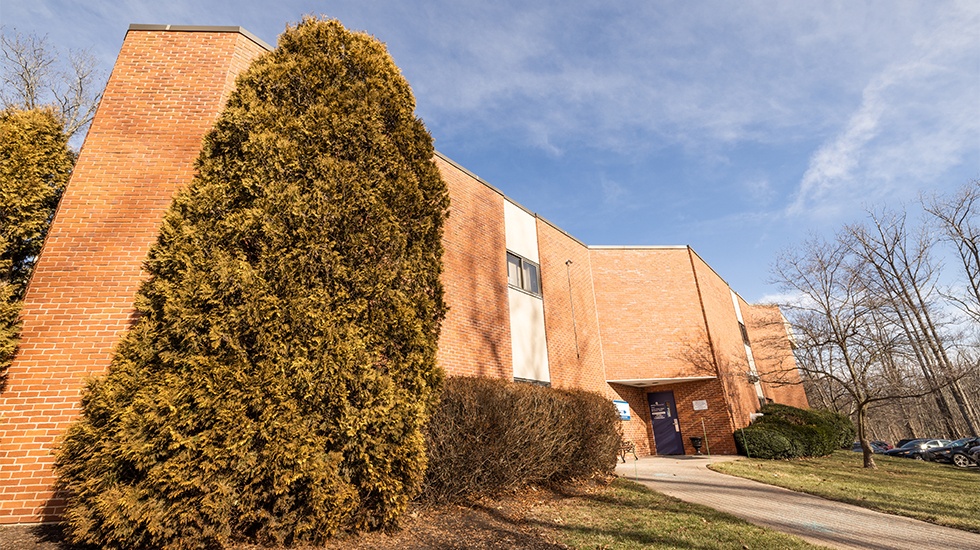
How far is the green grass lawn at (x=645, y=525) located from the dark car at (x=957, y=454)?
22910mm

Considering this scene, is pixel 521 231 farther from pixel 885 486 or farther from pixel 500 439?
pixel 885 486

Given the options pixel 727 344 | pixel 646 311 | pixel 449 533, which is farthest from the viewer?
pixel 727 344

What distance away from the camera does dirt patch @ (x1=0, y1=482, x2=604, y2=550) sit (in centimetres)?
424

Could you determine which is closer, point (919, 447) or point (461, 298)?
point (461, 298)

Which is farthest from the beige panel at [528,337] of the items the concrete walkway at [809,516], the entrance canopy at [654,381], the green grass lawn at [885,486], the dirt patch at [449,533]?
the green grass lawn at [885,486]

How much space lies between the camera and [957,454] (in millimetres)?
20609

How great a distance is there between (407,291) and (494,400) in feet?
7.72

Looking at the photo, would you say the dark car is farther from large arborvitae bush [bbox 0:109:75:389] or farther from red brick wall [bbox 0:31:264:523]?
large arborvitae bush [bbox 0:109:75:389]

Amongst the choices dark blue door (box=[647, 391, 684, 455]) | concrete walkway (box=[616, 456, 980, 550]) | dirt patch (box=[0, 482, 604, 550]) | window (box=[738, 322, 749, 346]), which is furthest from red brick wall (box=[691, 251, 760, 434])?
dirt patch (box=[0, 482, 604, 550])

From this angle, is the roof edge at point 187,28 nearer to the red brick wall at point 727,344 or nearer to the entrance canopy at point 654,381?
the entrance canopy at point 654,381

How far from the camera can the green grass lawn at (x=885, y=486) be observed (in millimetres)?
7316

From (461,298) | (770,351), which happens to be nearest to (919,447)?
(770,351)

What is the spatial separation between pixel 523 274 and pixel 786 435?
12440mm

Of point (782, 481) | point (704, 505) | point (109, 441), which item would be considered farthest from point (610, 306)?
point (109, 441)
